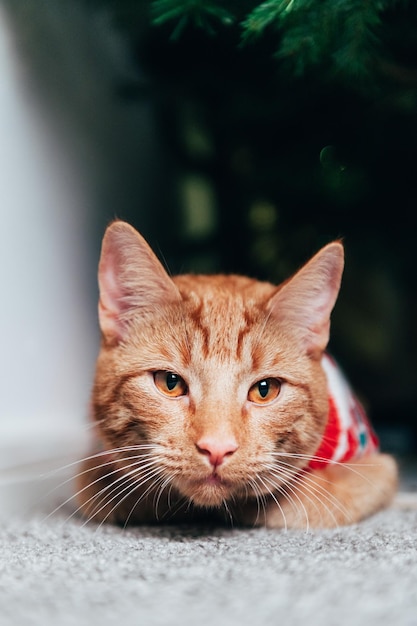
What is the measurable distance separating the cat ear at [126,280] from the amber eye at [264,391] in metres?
0.25

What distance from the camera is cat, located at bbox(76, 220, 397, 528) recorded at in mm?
1158

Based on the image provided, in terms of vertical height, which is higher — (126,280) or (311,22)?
(311,22)

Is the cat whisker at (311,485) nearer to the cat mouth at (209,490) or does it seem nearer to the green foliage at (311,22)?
the cat mouth at (209,490)

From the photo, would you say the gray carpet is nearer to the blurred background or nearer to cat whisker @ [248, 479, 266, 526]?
cat whisker @ [248, 479, 266, 526]

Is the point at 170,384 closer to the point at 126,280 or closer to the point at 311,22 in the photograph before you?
the point at 126,280

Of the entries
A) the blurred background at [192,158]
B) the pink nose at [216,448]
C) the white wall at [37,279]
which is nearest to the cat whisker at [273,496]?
the pink nose at [216,448]

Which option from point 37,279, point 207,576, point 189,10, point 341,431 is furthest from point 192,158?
point 207,576

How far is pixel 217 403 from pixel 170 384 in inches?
5.1

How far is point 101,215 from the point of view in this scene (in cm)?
205

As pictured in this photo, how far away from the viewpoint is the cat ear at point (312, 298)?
4.29 feet

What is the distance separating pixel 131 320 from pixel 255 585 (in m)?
0.66

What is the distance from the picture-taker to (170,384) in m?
1.25

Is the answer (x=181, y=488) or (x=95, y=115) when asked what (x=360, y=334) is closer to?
(x=95, y=115)

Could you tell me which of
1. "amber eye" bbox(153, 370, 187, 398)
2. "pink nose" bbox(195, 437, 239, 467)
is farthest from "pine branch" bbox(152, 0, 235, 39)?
"pink nose" bbox(195, 437, 239, 467)
